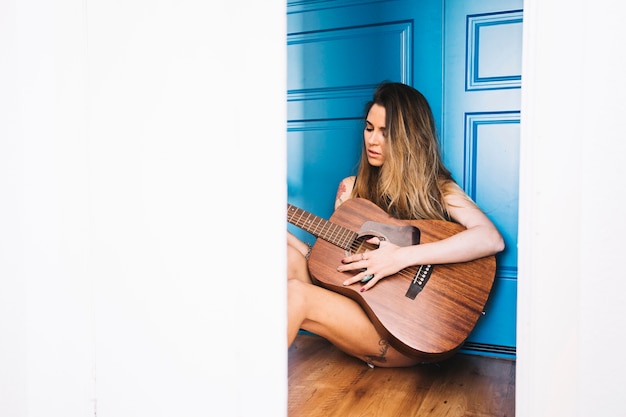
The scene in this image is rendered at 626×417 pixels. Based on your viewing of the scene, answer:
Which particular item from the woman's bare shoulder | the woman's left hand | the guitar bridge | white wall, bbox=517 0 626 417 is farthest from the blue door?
white wall, bbox=517 0 626 417

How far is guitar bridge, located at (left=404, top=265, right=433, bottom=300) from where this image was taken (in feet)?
5.88

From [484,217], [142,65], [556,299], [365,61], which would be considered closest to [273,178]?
[142,65]

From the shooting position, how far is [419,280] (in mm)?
1812

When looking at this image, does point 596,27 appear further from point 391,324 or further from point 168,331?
point 391,324

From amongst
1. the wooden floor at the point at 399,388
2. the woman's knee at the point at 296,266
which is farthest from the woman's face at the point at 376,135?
the wooden floor at the point at 399,388

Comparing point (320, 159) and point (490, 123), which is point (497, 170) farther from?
point (320, 159)

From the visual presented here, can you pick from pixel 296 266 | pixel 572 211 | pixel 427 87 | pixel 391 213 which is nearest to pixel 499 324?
pixel 391 213

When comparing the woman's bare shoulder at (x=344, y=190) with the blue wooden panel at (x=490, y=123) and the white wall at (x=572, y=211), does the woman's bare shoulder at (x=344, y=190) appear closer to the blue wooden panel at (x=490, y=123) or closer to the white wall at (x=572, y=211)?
the blue wooden panel at (x=490, y=123)

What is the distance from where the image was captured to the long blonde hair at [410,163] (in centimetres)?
202

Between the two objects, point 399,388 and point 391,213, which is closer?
point 399,388

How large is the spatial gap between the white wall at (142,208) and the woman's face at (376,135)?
1254 millimetres

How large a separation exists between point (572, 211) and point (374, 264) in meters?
1.10

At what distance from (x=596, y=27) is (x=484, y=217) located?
1.31 metres

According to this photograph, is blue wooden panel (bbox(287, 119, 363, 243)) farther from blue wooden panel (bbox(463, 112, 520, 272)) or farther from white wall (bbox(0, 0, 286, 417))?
white wall (bbox(0, 0, 286, 417))
